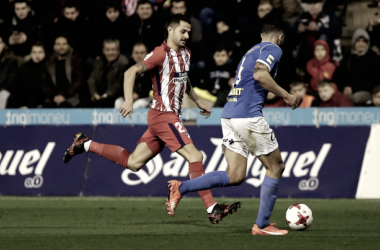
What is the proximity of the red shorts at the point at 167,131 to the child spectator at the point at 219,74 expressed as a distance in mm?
6468

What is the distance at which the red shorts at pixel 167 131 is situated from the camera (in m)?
7.66

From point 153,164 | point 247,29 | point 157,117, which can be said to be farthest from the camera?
point 247,29

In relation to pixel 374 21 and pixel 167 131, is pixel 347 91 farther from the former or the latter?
pixel 167 131

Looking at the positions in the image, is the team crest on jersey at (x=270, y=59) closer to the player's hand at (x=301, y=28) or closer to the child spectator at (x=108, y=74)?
the child spectator at (x=108, y=74)

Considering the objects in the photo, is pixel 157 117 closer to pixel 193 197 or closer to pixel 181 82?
pixel 181 82

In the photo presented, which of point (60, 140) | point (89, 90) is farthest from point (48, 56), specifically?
point (60, 140)

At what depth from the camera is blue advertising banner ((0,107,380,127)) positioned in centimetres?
1237

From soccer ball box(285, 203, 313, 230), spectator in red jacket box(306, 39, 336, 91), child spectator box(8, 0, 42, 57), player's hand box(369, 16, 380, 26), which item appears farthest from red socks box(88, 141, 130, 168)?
child spectator box(8, 0, 42, 57)

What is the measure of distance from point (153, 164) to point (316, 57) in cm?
484

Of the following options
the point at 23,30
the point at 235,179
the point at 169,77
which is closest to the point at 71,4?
the point at 23,30

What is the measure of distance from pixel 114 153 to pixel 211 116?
4.78 metres

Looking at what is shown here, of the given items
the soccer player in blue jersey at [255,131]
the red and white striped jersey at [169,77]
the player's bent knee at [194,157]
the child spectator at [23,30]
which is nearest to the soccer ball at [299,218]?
the soccer player in blue jersey at [255,131]

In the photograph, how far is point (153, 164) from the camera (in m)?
11.5

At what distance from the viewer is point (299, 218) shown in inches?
274
